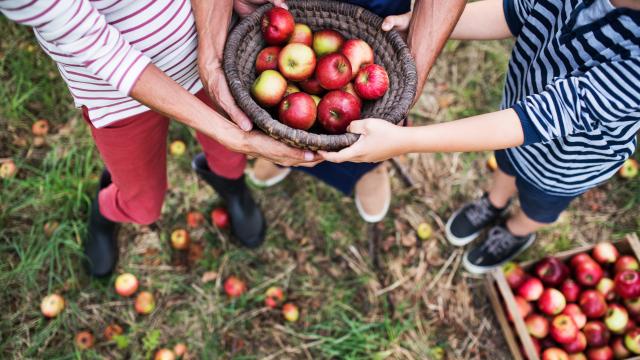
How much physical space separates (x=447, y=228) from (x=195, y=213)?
1.56 m

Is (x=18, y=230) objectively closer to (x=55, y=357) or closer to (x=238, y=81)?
(x=55, y=357)

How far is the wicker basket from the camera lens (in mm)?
1519

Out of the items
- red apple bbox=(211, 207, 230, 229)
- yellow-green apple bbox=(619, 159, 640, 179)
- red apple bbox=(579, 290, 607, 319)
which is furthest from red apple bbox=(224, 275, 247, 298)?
yellow-green apple bbox=(619, 159, 640, 179)

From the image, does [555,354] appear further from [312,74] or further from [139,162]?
[139,162]

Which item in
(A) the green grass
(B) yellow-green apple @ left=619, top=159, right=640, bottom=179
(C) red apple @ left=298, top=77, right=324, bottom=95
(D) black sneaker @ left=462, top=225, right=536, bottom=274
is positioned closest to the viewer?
(C) red apple @ left=298, top=77, right=324, bottom=95

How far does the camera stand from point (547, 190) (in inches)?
78.3

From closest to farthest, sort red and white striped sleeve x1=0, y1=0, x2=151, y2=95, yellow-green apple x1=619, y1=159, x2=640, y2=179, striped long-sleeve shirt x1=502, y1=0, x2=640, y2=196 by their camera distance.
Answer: red and white striped sleeve x1=0, y1=0, x2=151, y2=95
striped long-sleeve shirt x1=502, y1=0, x2=640, y2=196
yellow-green apple x1=619, y1=159, x2=640, y2=179

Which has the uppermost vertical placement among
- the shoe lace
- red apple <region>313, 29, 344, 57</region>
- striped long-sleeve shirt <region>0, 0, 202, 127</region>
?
striped long-sleeve shirt <region>0, 0, 202, 127</region>

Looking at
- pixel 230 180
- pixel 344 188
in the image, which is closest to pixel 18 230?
pixel 230 180

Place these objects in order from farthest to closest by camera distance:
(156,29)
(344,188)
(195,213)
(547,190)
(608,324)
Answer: (195,213), (344,188), (608,324), (547,190), (156,29)

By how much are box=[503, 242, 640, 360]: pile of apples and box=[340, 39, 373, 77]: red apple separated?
1510 mm

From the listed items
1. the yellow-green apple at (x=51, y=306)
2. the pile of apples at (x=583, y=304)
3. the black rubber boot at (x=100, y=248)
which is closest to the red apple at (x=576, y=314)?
the pile of apples at (x=583, y=304)

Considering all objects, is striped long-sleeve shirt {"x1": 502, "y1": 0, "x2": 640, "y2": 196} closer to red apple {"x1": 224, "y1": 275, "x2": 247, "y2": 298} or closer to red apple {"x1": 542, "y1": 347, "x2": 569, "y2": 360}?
red apple {"x1": 542, "y1": 347, "x2": 569, "y2": 360}

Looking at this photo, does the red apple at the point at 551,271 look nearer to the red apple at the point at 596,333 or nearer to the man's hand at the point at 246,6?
the red apple at the point at 596,333
